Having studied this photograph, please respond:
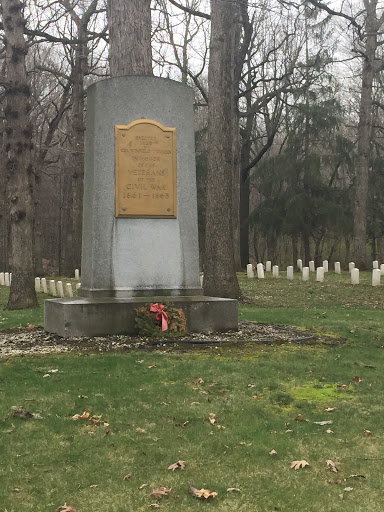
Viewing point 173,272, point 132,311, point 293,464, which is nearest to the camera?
point 293,464

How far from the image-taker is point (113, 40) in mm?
9695

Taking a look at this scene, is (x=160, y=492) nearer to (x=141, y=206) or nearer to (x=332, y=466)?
(x=332, y=466)

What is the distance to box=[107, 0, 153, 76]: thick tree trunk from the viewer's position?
31.6 ft

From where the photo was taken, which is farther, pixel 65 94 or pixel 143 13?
pixel 65 94

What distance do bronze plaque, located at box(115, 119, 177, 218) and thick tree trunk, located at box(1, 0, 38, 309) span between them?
730 cm

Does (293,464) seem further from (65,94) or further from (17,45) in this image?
(65,94)

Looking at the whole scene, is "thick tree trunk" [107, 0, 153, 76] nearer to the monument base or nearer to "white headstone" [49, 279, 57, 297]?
the monument base

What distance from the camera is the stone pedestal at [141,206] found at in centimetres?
821

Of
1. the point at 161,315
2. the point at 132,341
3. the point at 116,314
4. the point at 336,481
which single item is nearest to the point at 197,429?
the point at 336,481

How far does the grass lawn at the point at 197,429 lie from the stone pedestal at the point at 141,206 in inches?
51.4

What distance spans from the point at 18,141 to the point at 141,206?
775 cm

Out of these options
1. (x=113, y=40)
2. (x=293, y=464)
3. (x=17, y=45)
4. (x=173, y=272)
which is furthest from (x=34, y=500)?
(x=17, y=45)

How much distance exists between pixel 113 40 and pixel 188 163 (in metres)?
2.70

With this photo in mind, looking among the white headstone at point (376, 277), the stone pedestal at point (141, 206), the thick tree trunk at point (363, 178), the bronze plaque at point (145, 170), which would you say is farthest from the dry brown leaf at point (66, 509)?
the thick tree trunk at point (363, 178)
